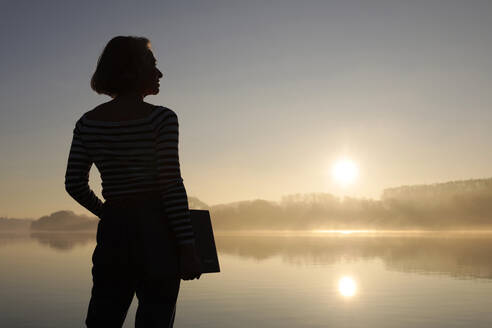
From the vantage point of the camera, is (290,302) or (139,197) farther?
(290,302)

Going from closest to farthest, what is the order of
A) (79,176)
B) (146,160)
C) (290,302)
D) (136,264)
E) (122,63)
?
(136,264) < (146,160) < (122,63) < (79,176) < (290,302)

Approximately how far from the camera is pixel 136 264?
10.2 feet

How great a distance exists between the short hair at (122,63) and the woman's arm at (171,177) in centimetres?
41

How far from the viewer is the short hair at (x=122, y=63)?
3.41 m

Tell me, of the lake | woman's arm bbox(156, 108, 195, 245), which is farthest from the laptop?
the lake

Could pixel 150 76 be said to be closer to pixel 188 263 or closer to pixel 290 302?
pixel 188 263

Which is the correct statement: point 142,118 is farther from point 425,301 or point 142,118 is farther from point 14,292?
point 14,292

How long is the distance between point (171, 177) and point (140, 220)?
32cm

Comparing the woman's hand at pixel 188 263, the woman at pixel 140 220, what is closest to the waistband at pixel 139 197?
the woman at pixel 140 220

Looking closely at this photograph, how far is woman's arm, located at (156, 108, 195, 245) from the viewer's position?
317cm

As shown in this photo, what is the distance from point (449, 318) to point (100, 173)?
81.3 feet

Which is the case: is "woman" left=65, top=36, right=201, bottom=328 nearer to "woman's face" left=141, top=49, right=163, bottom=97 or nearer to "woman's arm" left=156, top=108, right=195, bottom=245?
"woman's arm" left=156, top=108, right=195, bottom=245

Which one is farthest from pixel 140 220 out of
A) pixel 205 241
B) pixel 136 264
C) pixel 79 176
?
pixel 79 176

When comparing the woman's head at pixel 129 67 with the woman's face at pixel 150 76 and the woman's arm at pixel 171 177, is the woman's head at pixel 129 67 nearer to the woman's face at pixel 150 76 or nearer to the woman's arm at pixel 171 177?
the woman's face at pixel 150 76
